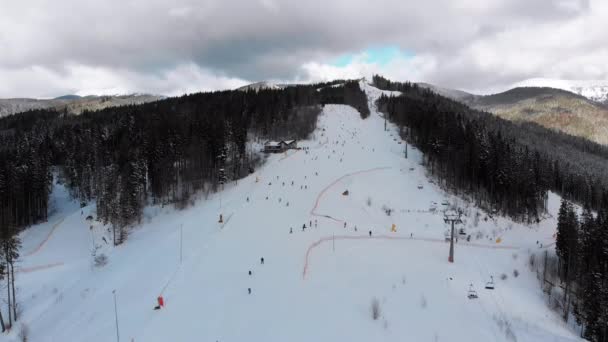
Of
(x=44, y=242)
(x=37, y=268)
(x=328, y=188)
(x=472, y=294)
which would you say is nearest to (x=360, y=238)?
(x=472, y=294)

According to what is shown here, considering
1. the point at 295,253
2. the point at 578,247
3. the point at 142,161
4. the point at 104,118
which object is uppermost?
the point at 104,118

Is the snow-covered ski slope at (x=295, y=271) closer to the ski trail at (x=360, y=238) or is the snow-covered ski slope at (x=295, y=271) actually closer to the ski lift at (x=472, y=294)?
the ski trail at (x=360, y=238)

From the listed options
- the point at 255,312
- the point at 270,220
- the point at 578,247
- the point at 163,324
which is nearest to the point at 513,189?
the point at 578,247

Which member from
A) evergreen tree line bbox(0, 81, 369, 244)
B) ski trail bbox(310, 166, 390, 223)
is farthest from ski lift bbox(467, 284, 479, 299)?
evergreen tree line bbox(0, 81, 369, 244)

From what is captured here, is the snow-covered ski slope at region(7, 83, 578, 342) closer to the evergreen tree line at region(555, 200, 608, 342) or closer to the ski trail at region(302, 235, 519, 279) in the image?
the ski trail at region(302, 235, 519, 279)

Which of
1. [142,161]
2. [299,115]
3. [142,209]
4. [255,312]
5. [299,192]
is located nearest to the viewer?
[255,312]

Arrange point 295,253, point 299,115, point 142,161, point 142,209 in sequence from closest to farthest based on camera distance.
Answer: point 295,253, point 142,209, point 142,161, point 299,115

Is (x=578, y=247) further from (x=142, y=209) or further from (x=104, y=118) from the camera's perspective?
(x=104, y=118)
